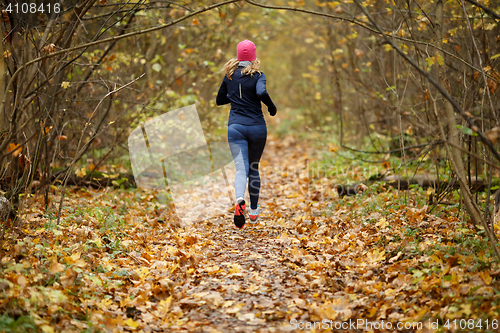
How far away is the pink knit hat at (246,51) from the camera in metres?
4.95

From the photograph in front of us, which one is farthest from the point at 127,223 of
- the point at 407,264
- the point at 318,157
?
the point at 318,157

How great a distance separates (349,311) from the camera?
2.90 metres

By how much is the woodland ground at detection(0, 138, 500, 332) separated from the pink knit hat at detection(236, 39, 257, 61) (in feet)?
7.54

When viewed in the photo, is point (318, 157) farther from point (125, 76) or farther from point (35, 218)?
point (35, 218)

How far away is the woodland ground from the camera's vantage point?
2.79 m

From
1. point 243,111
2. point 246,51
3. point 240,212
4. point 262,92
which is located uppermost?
point 246,51

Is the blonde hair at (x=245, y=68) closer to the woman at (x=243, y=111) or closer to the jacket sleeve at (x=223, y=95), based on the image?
the woman at (x=243, y=111)

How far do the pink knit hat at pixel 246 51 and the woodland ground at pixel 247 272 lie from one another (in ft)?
7.54

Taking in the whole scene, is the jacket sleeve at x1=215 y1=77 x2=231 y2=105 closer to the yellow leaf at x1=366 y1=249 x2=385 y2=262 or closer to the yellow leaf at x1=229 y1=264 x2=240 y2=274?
the yellow leaf at x1=229 y1=264 x2=240 y2=274

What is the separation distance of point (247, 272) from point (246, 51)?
279 centimetres

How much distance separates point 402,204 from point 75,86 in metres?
5.41

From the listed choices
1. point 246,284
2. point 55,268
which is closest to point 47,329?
point 55,268

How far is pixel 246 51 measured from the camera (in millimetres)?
4957

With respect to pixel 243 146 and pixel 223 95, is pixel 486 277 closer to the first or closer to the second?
pixel 243 146
